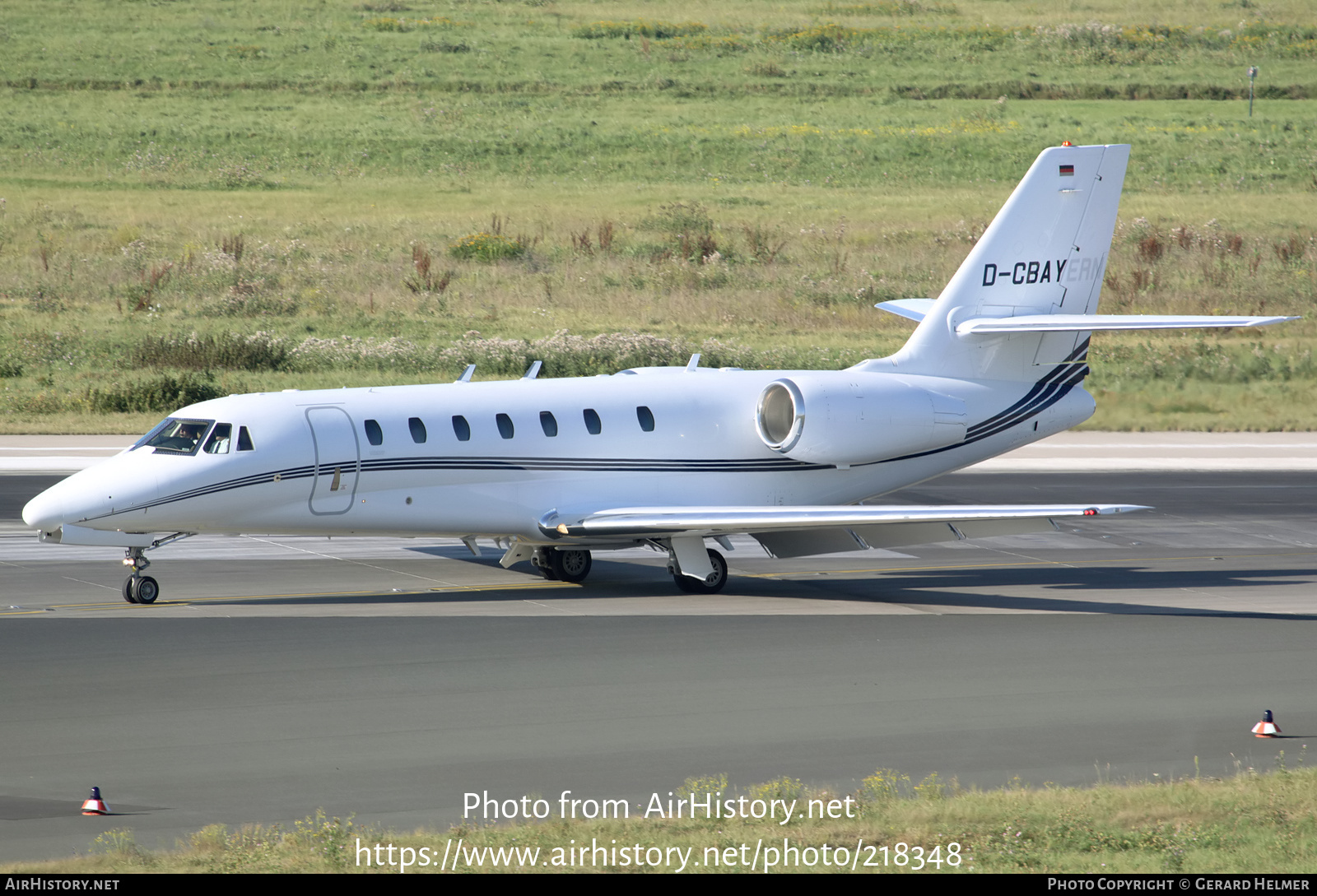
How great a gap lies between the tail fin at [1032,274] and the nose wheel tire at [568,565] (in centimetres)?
578

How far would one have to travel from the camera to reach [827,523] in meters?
21.9

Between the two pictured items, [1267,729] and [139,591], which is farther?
[139,591]

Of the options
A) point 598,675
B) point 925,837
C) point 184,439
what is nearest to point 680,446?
point 598,675

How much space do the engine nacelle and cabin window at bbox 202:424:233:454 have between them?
25.2 ft

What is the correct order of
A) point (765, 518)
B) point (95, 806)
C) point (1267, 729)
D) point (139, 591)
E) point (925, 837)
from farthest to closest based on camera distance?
point (765, 518)
point (139, 591)
point (1267, 729)
point (95, 806)
point (925, 837)

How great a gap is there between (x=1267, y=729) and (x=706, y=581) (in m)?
9.31

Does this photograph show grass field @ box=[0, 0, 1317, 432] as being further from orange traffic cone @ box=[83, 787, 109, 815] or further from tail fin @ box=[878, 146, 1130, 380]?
orange traffic cone @ box=[83, 787, 109, 815]

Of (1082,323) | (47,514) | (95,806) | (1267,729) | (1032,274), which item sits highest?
(1032,274)

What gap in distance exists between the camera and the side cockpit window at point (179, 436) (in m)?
21.2

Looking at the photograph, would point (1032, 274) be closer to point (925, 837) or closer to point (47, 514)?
Answer: point (47, 514)

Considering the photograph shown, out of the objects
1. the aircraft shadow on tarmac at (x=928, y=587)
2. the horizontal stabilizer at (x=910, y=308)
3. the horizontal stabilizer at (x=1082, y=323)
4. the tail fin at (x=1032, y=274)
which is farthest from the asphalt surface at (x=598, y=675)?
the horizontal stabilizer at (x=910, y=308)

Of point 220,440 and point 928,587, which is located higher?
point 220,440

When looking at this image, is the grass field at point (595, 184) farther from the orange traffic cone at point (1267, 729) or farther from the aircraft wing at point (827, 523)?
the orange traffic cone at point (1267, 729)

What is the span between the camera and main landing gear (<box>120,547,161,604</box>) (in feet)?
70.3
